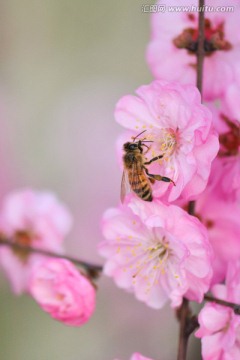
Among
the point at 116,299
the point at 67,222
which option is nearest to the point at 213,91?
the point at 67,222

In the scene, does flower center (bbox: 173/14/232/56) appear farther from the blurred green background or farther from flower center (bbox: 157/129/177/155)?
the blurred green background

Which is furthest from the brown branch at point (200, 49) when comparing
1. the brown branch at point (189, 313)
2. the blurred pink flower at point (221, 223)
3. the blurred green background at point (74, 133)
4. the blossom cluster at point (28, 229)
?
the blurred green background at point (74, 133)

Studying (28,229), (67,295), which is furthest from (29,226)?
(67,295)

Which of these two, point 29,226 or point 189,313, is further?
point 29,226

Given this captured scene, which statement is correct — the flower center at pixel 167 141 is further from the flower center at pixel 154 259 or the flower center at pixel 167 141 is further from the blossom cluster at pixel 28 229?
the blossom cluster at pixel 28 229

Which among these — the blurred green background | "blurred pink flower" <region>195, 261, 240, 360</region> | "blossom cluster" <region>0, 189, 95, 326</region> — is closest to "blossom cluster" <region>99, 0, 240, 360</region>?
"blurred pink flower" <region>195, 261, 240, 360</region>

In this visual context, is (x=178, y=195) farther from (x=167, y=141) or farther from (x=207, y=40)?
(x=207, y=40)
